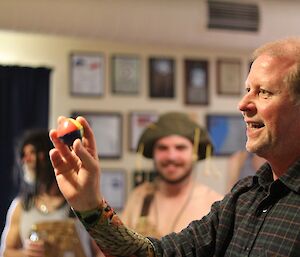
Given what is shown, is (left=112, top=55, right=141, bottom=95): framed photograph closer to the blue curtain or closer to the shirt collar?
the blue curtain

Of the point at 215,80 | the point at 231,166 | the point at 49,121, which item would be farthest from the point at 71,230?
the point at 215,80

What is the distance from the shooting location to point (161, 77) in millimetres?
4309

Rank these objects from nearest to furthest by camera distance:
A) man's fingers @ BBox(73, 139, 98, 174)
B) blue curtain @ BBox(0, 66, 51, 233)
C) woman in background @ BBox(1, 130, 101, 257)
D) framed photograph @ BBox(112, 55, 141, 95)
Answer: man's fingers @ BBox(73, 139, 98, 174), woman in background @ BBox(1, 130, 101, 257), blue curtain @ BBox(0, 66, 51, 233), framed photograph @ BBox(112, 55, 141, 95)

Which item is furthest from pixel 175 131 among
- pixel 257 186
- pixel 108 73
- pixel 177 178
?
pixel 108 73

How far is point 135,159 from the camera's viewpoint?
420 cm

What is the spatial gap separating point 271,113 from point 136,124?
3.06 m

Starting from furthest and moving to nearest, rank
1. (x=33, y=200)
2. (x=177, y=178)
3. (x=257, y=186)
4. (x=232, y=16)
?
(x=232, y=16) → (x=33, y=200) → (x=177, y=178) → (x=257, y=186)

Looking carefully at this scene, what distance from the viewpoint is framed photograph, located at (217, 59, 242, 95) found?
14.6 ft

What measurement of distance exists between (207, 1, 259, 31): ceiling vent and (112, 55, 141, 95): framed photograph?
27.2 inches

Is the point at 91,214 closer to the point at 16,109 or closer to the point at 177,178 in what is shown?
the point at 177,178

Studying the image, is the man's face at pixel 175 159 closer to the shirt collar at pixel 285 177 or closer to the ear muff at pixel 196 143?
the ear muff at pixel 196 143

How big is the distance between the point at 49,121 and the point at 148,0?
117 cm

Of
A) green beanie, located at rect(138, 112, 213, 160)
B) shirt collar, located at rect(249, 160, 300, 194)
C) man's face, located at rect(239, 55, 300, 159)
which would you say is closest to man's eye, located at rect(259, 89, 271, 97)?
man's face, located at rect(239, 55, 300, 159)

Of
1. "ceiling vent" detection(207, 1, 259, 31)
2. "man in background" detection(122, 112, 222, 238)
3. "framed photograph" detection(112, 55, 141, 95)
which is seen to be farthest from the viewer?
"framed photograph" detection(112, 55, 141, 95)
